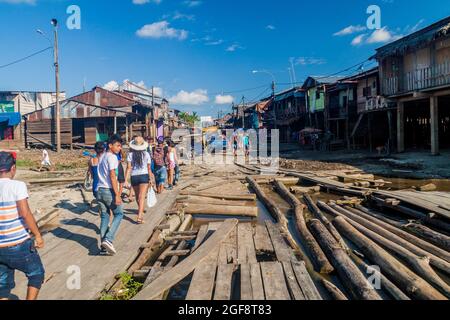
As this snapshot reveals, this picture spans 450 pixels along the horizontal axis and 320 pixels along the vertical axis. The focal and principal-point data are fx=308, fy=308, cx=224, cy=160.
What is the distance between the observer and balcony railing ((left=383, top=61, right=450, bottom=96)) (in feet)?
54.2

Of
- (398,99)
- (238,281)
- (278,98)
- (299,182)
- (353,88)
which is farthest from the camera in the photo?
(278,98)

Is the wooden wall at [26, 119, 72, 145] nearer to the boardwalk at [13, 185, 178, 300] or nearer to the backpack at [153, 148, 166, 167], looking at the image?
the backpack at [153, 148, 166, 167]

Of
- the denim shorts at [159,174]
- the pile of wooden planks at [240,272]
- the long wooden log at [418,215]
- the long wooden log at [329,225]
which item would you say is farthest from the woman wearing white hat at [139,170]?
the long wooden log at [418,215]

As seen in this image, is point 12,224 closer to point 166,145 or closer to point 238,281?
point 238,281

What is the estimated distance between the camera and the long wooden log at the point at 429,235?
5657 millimetres

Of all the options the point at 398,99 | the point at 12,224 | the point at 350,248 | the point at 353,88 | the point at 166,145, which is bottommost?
the point at 350,248

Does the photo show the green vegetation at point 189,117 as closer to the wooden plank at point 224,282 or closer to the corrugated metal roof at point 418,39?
the corrugated metal roof at point 418,39

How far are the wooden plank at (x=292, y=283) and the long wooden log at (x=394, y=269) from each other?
4.82ft

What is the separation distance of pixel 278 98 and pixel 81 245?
39.3m

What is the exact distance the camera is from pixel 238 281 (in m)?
4.44

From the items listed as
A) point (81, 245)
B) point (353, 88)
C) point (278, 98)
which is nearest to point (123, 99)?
point (278, 98)

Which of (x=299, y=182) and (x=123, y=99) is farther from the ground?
(x=123, y=99)

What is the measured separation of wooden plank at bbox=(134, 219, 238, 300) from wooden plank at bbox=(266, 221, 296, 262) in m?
0.93
